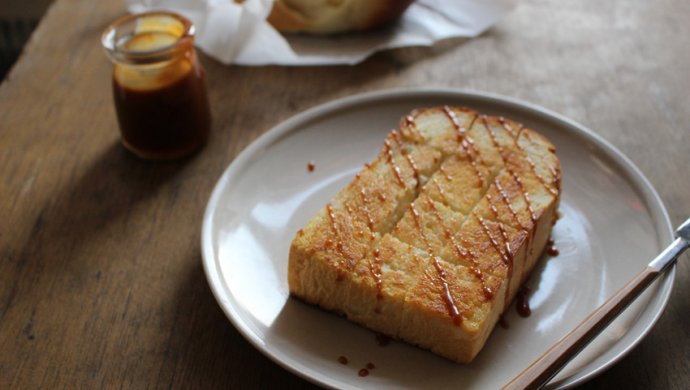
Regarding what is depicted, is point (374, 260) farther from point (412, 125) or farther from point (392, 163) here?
point (412, 125)

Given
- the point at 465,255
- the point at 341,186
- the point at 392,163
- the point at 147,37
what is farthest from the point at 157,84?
the point at 465,255

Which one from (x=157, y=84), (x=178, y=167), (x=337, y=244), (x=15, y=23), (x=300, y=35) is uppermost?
(x=337, y=244)

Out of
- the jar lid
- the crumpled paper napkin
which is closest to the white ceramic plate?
the jar lid

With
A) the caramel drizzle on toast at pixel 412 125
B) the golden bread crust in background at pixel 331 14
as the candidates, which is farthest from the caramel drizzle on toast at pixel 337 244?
the golden bread crust in background at pixel 331 14

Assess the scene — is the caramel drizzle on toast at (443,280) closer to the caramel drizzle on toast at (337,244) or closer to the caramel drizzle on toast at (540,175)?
the caramel drizzle on toast at (337,244)

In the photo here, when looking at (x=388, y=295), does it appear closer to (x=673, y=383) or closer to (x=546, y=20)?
(x=673, y=383)
